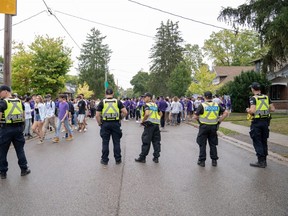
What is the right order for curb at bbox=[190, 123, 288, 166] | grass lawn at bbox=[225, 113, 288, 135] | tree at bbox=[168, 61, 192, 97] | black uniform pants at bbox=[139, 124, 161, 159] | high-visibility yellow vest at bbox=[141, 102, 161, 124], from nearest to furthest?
black uniform pants at bbox=[139, 124, 161, 159], high-visibility yellow vest at bbox=[141, 102, 161, 124], curb at bbox=[190, 123, 288, 166], grass lawn at bbox=[225, 113, 288, 135], tree at bbox=[168, 61, 192, 97]

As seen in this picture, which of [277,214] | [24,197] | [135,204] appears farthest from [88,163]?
[277,214]

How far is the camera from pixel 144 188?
5.65 metres

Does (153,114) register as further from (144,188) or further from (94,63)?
(94,63)

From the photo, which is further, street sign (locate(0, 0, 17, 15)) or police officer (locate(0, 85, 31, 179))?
street sign (locate(0, 0, 17, 15))

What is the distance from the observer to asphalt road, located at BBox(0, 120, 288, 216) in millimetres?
4594

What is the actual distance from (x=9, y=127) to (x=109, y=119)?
2.23m

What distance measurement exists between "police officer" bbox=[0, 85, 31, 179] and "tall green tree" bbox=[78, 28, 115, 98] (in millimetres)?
59673

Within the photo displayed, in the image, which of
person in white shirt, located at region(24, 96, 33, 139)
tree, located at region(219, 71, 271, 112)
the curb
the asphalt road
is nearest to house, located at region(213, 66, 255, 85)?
tree, located at region(219, 71, 271, 112)

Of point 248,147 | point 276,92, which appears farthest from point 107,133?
point 276,92

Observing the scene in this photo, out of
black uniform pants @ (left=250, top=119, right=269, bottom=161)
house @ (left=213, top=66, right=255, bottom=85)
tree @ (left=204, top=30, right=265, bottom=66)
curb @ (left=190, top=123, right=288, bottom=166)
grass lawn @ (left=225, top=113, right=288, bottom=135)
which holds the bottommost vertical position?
curb @ (left=190, top=123, right=288, bottom=166)

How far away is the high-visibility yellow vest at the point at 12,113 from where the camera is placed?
21.8 ft

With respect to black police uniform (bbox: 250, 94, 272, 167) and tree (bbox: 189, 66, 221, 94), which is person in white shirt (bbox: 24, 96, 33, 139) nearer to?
black police uniform (bbox: 250, 94, 272, 167)

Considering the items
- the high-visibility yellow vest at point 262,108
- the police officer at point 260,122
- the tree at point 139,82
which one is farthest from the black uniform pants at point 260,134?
the tree at point 139,82

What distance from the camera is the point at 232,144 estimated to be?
11.5 metres
